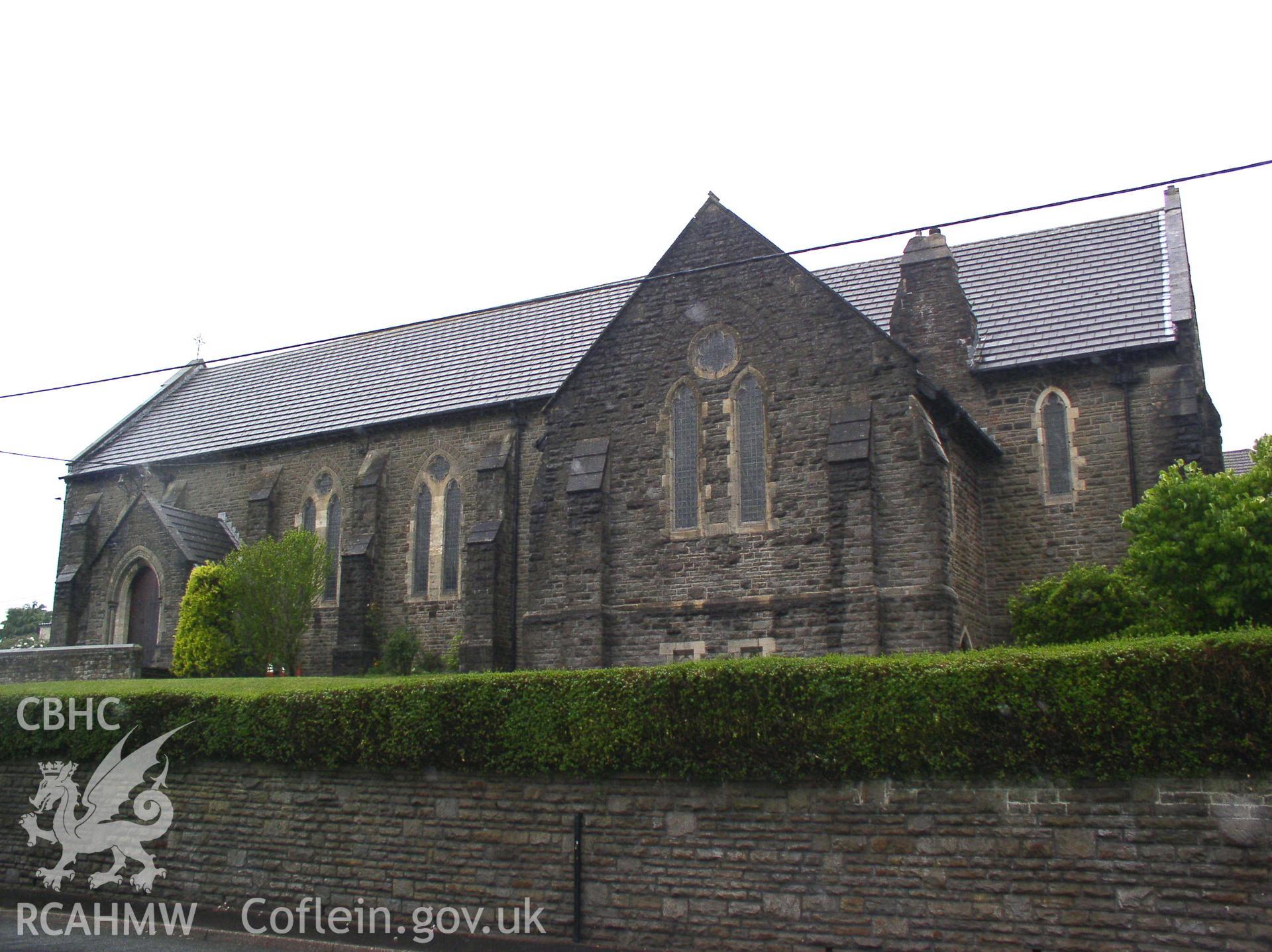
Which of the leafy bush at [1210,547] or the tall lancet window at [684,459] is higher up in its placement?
the tall lancet window at [684,459]

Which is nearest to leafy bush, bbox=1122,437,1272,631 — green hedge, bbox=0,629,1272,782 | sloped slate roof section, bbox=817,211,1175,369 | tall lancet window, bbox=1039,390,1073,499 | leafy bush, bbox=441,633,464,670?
green hedge, bbox=0,629,1272,782

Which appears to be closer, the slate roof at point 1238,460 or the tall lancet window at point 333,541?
the tall lancet window at point 333,541

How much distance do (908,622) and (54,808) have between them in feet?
44.4

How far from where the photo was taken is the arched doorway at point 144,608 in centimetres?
3075

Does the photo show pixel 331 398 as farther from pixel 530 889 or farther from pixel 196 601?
pixel 530 889

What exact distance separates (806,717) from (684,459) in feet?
33.6

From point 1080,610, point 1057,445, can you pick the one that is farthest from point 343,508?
point 1080,610

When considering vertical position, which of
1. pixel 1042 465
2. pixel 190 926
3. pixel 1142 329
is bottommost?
pixel 190 926

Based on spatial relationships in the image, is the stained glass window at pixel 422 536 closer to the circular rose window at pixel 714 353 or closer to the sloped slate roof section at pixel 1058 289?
the circular rose window at pixel 714 353

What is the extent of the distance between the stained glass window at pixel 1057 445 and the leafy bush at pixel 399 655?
588 inches

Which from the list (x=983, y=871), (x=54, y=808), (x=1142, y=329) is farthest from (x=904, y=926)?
(x=1142, y=329)

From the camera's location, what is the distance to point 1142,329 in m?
22.8

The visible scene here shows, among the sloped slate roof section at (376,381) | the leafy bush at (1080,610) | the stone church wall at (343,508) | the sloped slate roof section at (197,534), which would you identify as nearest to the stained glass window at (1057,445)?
the leafy bush at (1080,610)

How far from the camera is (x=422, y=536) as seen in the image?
29.3 m
